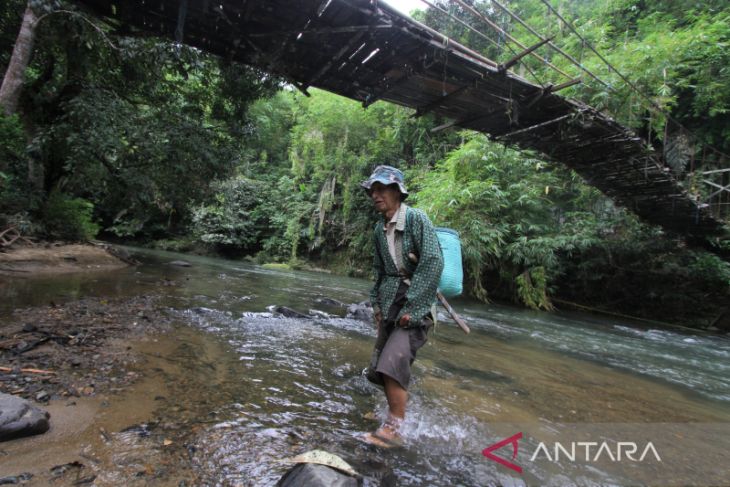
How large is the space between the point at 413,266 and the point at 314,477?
4.57 feet

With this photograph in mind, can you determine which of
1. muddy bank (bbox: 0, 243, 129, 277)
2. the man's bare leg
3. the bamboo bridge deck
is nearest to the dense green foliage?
the bamboo bridge deck

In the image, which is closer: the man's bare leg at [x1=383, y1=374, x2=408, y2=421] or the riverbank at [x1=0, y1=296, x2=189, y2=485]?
the riverbank at [x1=0, y1=296, x2=189, y2=485]

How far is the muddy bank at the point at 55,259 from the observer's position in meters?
6.78

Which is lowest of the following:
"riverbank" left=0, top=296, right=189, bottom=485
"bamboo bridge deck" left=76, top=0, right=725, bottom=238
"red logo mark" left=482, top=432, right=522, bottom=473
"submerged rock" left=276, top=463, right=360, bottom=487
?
"riverbank" left=0, top=296, right=189, bottom=485

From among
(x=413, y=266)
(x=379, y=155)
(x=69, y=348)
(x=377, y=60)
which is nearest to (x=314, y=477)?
(x=413, y=266)

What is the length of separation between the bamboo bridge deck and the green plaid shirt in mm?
3146

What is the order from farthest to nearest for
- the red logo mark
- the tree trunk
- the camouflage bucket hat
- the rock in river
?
1. the tree trunk
2. the camouflage bucket hat
3. the red logo mark
4. the rock in river

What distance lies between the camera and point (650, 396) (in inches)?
159

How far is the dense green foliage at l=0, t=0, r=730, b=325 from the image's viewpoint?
6875mm

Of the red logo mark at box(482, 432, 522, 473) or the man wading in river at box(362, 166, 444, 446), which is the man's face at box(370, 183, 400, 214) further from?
the red logo mark at box(482, 432, 522, 473)

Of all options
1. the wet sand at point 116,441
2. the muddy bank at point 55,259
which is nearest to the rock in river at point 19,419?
the wet sand at point 116,441

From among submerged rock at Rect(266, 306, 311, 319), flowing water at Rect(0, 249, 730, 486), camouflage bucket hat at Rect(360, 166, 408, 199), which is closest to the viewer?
flowing water at Rect(0, 249, 730, 486)

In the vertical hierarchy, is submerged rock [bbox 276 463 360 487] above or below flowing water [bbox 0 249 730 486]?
above

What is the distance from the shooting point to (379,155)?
19.4 m
